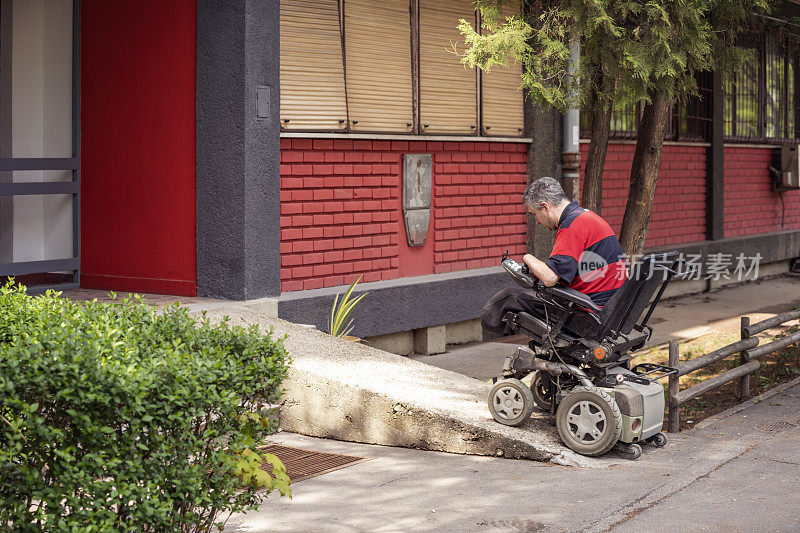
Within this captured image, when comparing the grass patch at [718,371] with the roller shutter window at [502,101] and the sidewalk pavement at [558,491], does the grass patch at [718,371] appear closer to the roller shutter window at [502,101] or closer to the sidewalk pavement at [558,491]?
the sidewalk pavement at [558,491]

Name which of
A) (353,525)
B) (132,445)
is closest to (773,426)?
(353,525)

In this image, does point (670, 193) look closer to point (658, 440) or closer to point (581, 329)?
point (658, 440)

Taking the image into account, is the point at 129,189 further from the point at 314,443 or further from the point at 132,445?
the point at 132,445

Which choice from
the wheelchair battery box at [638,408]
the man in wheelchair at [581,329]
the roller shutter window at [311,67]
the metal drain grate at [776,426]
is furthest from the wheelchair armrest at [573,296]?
the roller shutter window at [311,67]

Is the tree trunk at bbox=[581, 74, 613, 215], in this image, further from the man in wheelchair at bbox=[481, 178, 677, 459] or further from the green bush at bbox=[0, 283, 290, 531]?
the green bush at bbox=[0, 283, 290, 531]

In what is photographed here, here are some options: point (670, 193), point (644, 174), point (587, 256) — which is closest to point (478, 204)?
point (644, 174)

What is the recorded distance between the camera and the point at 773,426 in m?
7.71

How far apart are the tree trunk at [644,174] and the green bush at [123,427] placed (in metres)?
6.35

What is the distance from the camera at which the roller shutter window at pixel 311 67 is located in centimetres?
970

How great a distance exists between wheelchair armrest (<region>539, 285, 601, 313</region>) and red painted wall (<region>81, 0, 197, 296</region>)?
13.3 ft

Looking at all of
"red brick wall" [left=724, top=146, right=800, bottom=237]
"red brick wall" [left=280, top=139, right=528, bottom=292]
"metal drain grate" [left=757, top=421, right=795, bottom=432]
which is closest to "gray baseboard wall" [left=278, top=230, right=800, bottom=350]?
"red brick wall" [left=280, top=139, right=528, bottom=292]

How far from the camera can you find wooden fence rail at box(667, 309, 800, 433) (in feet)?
24.7

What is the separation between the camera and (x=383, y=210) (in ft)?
36.0

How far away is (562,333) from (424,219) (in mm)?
4842
